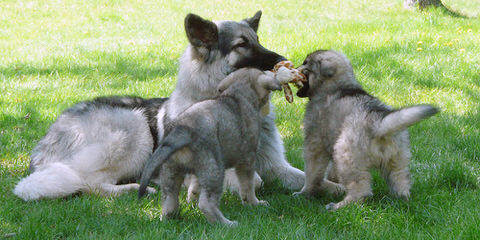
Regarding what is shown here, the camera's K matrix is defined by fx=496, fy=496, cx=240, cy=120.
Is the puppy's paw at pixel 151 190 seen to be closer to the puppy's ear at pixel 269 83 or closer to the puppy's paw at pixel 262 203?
the puppy's paw at pixel 262 203

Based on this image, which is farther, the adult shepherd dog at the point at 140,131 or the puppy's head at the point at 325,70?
the adult shepherd dog at the point at 140,131

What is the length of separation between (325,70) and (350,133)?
2.48ft

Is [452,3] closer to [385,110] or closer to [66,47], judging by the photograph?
[66,47]

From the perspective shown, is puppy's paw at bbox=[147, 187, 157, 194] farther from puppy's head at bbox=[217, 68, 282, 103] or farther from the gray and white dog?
puppy's head at bbox=[217, 68, 282, 103]

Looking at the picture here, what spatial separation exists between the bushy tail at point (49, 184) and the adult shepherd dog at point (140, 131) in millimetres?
12

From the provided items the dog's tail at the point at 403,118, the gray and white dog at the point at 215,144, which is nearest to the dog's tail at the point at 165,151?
the gray and white dog at the point at 215,144

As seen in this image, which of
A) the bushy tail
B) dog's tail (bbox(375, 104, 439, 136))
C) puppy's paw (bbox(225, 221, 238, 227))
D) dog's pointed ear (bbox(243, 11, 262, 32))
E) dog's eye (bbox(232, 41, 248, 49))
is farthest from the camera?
dog's pointed ear (bbox(243, 11, 262, 32))

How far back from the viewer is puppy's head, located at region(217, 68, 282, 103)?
3.93 m

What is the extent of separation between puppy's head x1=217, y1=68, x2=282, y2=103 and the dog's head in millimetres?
488

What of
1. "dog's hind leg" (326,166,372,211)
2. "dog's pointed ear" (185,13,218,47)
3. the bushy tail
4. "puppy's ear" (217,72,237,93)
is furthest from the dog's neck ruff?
"dog's hind leg" (326,166,372,211)

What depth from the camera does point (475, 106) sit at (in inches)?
243

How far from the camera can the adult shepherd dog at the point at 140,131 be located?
4531mm

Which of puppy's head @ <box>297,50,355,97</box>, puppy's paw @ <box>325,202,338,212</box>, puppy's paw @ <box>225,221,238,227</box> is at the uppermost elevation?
puppy's head @ <box>297,50,355,97</box>

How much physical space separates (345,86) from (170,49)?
5775 mm
